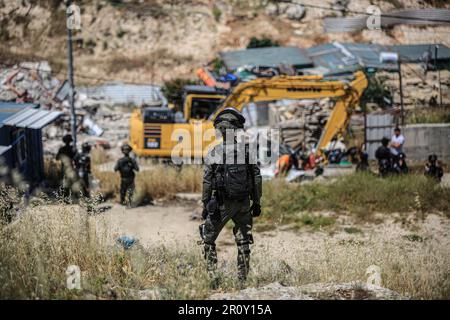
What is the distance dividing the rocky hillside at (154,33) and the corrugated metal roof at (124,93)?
2.30 meters

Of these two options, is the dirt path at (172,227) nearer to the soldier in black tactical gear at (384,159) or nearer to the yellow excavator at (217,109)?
the yellow excavator at (217,109)

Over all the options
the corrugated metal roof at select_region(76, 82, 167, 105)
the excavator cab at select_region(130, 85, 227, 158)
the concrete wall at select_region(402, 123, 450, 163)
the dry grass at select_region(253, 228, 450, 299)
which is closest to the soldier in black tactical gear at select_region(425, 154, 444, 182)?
the concrete wall at select_region(402, 123, 450, 163)

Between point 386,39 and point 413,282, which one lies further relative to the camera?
point 386,39

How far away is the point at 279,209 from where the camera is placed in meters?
11.5

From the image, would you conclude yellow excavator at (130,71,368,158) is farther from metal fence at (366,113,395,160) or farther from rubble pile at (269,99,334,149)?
rubble pile at (269,99,334,149)

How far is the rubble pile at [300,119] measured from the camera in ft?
57.1

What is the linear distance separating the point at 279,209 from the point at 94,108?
552 inches

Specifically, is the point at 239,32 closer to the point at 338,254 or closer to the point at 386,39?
the point at 386,39

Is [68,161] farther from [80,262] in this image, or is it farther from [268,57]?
[268,57]

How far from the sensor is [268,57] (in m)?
25.4

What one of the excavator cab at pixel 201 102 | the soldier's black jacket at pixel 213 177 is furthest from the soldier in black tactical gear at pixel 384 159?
the soldier's black jacket at pixel 213 177
